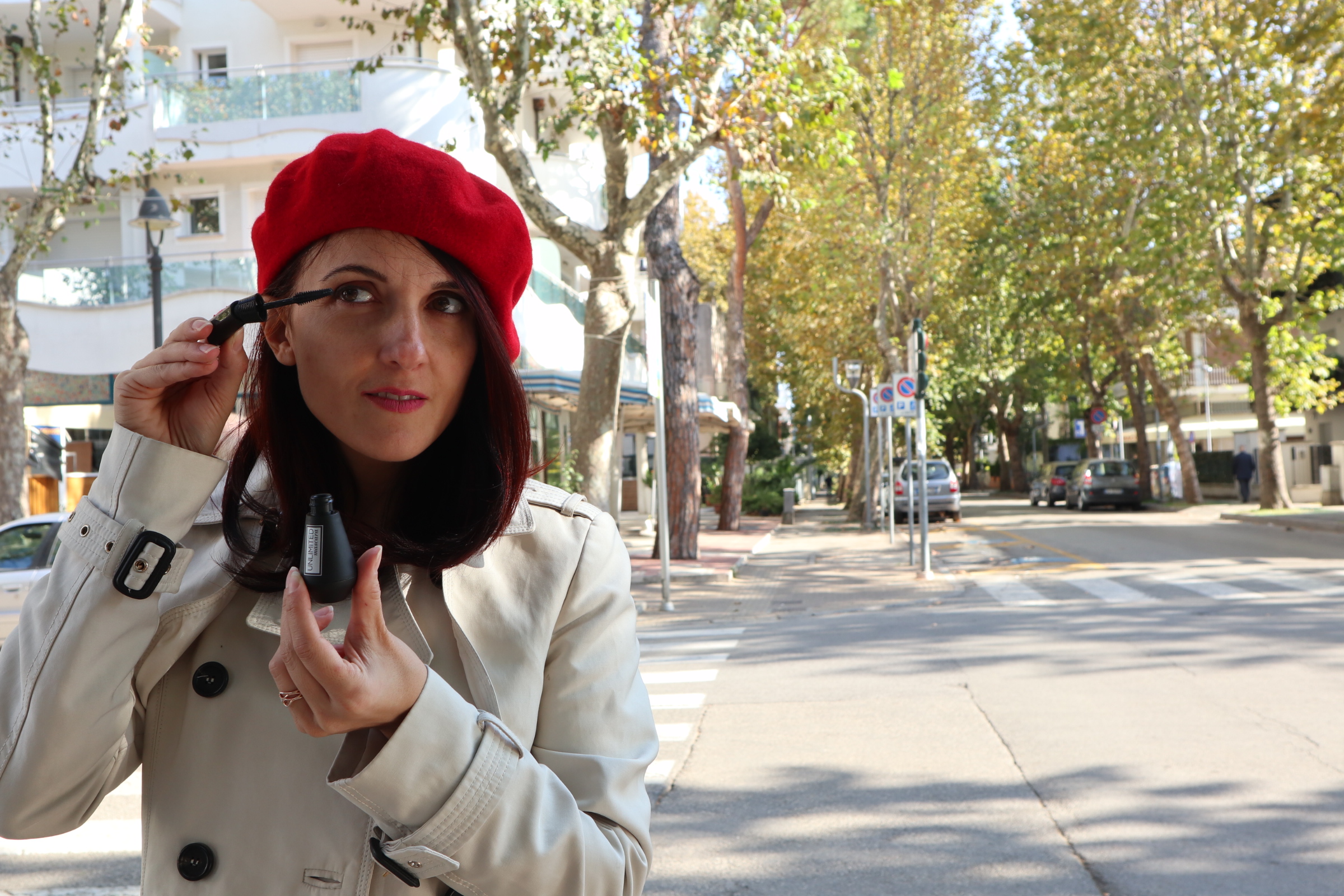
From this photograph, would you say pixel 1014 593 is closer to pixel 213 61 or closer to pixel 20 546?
pixel 20 546

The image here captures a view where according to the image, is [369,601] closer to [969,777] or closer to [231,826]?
[231,826]

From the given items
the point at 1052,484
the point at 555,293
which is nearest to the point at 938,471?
the point at 1052,484

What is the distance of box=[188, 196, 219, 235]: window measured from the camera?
24.2m

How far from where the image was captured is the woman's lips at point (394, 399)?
1.42 m

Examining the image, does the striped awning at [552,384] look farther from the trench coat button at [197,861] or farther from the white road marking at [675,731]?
the trench coat button at [197,861]

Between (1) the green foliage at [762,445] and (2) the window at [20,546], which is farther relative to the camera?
(1) the green foliage at [762,445]

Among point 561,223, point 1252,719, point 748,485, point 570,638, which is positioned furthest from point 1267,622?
point 748,485

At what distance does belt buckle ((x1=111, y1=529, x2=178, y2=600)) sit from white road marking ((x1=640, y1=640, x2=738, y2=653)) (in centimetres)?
928

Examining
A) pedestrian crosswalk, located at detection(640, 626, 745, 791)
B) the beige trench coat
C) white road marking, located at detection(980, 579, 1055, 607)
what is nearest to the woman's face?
the beige trench coat

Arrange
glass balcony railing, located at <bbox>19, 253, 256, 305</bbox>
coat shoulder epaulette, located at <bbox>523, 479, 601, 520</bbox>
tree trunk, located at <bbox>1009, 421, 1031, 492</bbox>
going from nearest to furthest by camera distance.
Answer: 1. coat shoulder epaulette, located at <bbox>523, 479, 601, 520</bbox>
2. glass balcony railing, located at <bbox>19, 253, 256, 305</bbox>
3. tree trunk, located at <bbox>1009, 421, 1031, 492</bbox>

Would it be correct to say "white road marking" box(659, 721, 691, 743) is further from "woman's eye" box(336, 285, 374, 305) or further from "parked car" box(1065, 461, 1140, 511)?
"parked car" box(1065, 461, 1140, 511)

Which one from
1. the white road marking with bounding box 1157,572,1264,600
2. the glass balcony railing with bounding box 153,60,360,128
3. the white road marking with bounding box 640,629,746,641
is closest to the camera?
the white road marking with bounding box 640,629,746,641

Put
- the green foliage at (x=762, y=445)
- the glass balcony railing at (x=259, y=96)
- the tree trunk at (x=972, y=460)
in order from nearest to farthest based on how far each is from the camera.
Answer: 1. the glass balcony railing at (x=259, y=96)
2. the green foliage at (x=762, y=445)
3. the tree trunk at (x=972, y=460)

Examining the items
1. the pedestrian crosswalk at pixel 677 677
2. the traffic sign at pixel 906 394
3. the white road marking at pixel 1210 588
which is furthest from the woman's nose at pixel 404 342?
the traffic sign at pixel 906 394
